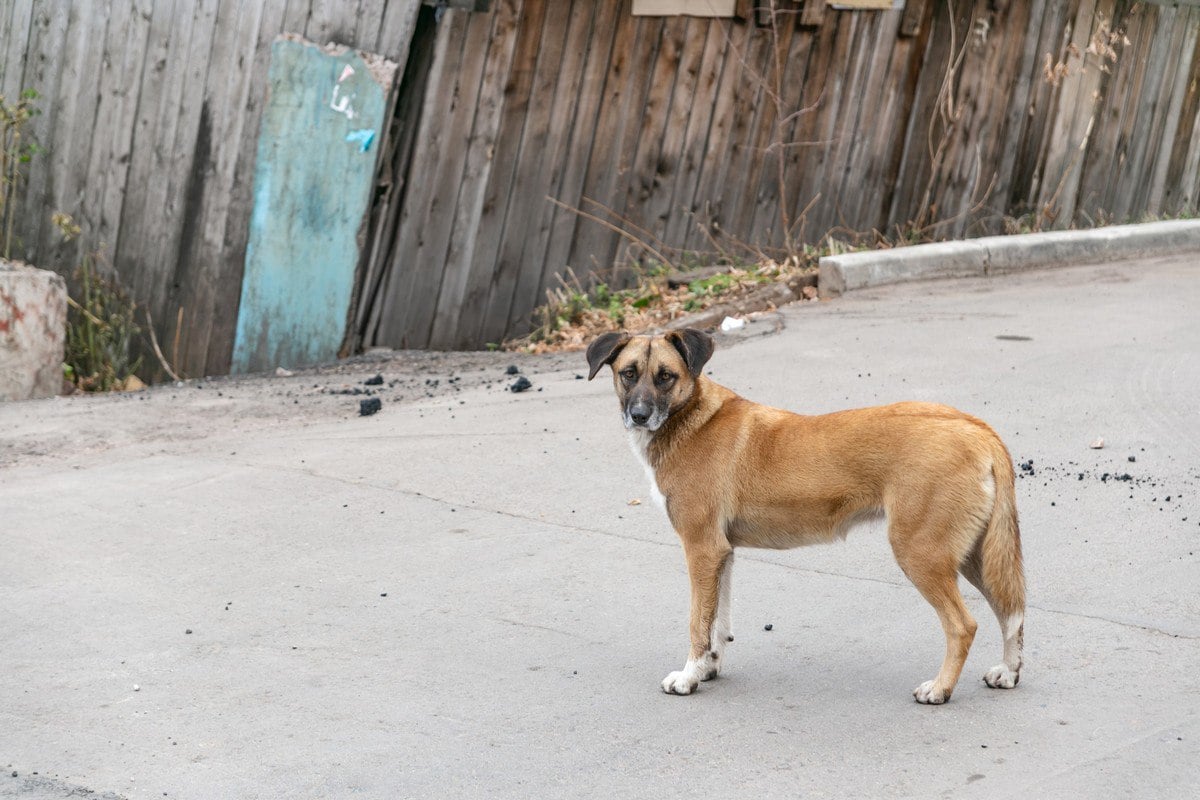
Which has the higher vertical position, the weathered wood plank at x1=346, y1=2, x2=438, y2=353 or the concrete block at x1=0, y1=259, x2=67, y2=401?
the weathered wood plank at x1=346, y1=2, x2=438, y2=353

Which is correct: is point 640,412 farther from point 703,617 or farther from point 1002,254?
point 1002,254

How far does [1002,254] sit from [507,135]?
4.56m

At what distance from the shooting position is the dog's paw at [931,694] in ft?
15.8

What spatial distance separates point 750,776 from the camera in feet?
14.1

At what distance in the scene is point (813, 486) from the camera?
4.99 m

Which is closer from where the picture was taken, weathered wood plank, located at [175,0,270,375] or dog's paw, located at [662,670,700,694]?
dog's paw, located at [662,670,700,694]

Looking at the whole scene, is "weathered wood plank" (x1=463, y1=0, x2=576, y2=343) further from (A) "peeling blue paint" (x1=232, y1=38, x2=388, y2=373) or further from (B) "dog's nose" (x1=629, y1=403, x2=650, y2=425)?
(B) "dog's nose" (x1=629, y1=403, x2=650, y2=425)

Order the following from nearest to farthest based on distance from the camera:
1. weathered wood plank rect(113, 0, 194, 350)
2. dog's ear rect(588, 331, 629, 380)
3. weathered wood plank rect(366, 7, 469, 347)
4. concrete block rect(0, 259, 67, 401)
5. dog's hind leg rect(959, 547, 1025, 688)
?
dog's hind leg rect(959, 547, 1025, 688) < dog's ear rect(588, 331, 629, 380) < concrete block rect(0, 259, 67, 401) < weathered wood plank rect(366, 7, 469, 347) < weathered wood plank rect(113, 0, 194, 350)

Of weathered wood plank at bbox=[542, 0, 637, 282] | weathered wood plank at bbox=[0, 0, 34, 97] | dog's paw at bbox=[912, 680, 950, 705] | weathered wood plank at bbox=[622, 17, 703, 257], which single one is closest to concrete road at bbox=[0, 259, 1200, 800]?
dog's paw at bbox=[912, 680, 950, 705]

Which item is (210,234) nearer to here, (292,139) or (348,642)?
(292,139)

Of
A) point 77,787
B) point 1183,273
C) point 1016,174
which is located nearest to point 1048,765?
point 77,787

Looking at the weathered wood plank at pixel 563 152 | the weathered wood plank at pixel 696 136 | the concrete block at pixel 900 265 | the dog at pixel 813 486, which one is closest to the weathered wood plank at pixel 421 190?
the weathered wood plank at pixel 563 152

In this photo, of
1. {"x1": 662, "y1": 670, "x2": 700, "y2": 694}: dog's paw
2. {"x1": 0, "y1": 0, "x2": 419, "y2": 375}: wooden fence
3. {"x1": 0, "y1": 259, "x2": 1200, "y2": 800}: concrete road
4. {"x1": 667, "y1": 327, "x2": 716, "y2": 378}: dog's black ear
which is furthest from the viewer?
{"x1": 0, "y1": 0, "x2": 419, "y2": 375}: wooden fence

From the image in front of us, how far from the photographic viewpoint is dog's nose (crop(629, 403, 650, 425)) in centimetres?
516
